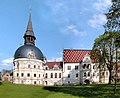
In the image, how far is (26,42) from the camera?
101 metres

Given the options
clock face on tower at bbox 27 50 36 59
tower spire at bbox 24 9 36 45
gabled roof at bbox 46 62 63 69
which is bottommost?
gabled roof at bbox 46 62 63 69

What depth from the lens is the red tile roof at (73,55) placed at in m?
92.8

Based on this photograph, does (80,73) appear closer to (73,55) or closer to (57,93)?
(73,55)

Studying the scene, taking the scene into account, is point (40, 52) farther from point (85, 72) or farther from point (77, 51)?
point (85, 72)

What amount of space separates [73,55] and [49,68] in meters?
11.7

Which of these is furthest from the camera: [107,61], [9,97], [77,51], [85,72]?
[77,51]

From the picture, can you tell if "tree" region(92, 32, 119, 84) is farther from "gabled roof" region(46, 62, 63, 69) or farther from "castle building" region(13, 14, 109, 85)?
"gabled roof" region(46, 62, 63, 69)

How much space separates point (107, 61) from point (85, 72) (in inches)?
1012

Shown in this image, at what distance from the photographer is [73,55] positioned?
94.6 metres

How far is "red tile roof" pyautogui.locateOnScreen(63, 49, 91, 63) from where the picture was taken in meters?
92.8

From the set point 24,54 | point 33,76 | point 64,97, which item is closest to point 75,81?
point 33,76

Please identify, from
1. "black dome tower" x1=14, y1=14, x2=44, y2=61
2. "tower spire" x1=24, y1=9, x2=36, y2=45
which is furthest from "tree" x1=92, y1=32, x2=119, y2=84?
"tower spire" x1=24, y1=9, x2=36, y2=45

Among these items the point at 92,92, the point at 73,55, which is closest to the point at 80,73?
the point at 73,55

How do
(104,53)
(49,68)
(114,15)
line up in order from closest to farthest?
1. (114,15)
2. (104,53)
3. (49,68)
